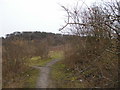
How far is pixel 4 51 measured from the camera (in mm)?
13992

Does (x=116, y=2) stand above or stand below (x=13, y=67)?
above

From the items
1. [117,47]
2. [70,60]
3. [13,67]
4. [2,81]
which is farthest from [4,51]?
[117,47]

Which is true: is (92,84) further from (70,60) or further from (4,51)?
(4,51)

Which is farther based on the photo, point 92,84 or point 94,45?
point 94,45

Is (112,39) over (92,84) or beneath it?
over

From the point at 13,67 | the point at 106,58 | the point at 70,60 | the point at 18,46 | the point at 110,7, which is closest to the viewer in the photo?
the point at 106,58

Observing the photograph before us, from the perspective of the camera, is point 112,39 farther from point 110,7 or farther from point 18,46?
point 18,46

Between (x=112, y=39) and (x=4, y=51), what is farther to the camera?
(x=4, y=51)

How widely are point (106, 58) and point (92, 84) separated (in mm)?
1370

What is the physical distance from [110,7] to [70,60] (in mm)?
6232

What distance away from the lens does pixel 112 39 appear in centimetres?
828

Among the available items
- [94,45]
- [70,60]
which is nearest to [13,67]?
[70,60]

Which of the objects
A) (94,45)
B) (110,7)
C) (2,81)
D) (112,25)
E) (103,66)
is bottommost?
(2,81)

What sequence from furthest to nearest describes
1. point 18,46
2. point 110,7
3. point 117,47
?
point 18,46 < point 110,7 < point 117,47
